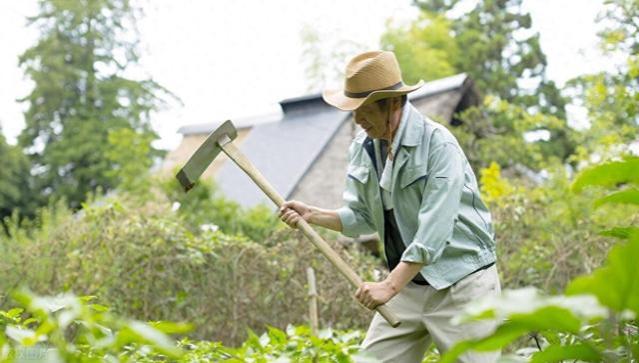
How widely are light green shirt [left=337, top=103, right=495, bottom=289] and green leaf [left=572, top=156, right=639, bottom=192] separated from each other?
1.63 metres

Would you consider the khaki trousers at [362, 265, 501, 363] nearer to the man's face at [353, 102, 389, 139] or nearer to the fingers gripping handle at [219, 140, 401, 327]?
the fingers gripping handle at [219, 140, 401, 327]

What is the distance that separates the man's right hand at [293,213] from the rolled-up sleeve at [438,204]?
0.48m

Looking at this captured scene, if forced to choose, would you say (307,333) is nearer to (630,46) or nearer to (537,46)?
(630,46)

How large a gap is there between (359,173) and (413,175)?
0.89 feet

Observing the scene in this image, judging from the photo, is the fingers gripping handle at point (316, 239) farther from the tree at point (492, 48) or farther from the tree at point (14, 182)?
the tree at point (492, 48)

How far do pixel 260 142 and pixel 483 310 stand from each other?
15.9 meters

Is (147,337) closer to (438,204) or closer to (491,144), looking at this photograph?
(438,204)

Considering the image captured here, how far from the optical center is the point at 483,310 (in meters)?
0.90

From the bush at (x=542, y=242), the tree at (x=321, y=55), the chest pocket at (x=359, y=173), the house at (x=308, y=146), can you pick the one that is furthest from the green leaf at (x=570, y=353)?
the tree at (x=321, y=55)

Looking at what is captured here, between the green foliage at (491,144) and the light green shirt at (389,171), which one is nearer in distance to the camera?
the light green shirt at (389,171)

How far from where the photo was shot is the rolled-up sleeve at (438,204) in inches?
112

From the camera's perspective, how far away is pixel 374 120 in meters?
3.11

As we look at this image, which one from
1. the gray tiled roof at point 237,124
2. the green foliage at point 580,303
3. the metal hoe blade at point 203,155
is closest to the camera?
the green foliage at point 580,303

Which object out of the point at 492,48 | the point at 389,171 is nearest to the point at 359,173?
the point at 389,171
